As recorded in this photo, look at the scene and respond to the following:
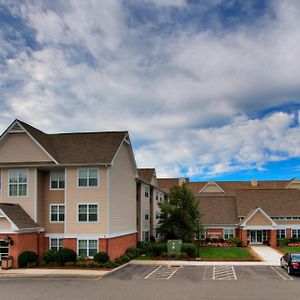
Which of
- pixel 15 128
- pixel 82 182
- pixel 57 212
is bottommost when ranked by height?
pixel 57 212

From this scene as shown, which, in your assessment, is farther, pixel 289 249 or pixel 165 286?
pixel 289 249

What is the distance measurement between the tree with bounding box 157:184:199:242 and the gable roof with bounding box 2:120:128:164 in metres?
12.4

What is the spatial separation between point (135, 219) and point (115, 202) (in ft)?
26.9

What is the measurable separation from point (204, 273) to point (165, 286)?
6.09 m

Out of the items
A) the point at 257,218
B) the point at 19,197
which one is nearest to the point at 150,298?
the point at 19,197

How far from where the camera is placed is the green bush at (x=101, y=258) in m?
32.1

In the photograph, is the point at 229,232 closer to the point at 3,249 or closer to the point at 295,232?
the point at 295,232

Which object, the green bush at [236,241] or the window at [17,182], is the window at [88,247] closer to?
the window at [17,182]

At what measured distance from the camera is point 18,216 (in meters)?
33.4

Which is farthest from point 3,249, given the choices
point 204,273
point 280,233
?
point 280,233

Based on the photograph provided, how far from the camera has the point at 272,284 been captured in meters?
25.0

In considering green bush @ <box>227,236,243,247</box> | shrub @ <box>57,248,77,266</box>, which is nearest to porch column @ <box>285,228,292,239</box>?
green bush @ <box>227,236,243,247</box>

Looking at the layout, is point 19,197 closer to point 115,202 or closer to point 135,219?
point 115,202

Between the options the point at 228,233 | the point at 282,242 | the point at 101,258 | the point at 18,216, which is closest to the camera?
the point at 101,258
